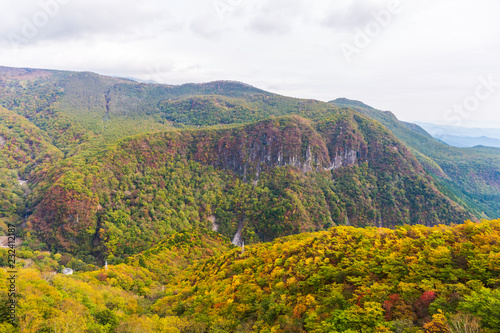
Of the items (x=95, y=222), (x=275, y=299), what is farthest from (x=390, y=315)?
(x=95, y=222)

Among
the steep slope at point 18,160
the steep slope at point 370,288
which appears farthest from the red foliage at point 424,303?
the steep slope at point 18,160

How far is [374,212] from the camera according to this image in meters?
149

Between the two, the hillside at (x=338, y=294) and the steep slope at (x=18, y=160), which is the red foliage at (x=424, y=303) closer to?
the hillside at (x=338, y=294)

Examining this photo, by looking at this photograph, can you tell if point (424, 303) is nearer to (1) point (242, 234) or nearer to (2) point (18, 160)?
(1) point (242, 234)

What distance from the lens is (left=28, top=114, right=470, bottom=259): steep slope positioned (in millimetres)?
106312

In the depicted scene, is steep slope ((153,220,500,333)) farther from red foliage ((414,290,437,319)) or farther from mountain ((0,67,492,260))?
mountain ((0,67,492,260))

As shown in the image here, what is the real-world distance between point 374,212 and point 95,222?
555ft

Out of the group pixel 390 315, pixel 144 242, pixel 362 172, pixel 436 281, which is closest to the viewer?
pixel 390 315

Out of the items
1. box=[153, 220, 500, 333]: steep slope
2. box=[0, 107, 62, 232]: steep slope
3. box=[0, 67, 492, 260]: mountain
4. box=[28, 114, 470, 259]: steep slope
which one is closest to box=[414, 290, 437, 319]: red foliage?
box=[153, 220, 500, 333]: steep slope

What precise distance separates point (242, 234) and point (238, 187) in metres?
42.5

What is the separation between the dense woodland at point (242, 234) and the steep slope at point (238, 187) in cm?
95

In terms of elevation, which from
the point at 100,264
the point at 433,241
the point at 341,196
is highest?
the point at 433,241

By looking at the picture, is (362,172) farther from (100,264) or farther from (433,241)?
(100,264)

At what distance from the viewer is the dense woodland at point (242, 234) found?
21141mm
